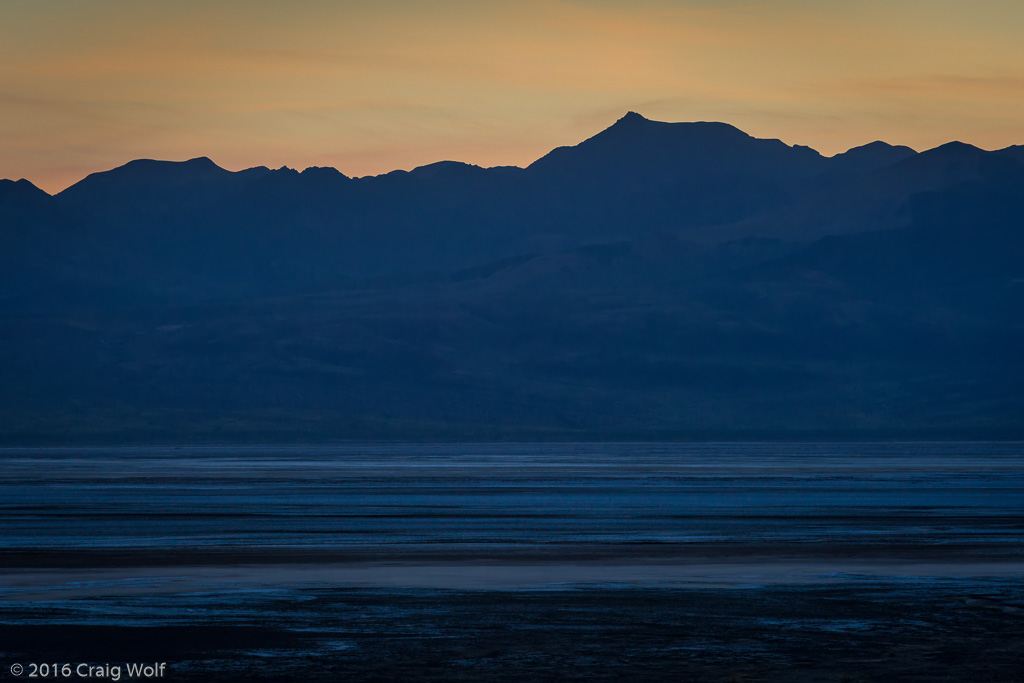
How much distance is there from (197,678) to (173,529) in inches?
1048

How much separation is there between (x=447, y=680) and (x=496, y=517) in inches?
1231

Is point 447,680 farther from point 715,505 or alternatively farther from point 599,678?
point 715,505

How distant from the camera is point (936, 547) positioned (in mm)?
40562

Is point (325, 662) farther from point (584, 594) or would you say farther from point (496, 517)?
point (496, 517)

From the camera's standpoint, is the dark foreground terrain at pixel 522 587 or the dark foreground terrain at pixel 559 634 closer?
the dark foreground terrain at pixel 559 634

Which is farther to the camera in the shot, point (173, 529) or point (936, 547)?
point (173, 529)

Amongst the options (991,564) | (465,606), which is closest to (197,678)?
(465,606)

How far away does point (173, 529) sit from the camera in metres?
47.6

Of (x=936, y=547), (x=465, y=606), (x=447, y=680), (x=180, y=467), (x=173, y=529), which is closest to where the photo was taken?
(x=447, y=680)

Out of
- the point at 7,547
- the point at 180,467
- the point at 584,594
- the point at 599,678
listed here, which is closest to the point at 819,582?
the point at 584,594

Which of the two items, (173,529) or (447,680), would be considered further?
(173,529)

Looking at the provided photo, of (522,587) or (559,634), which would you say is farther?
(522,587)

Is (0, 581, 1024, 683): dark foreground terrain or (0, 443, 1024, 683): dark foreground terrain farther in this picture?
(0, 443, 1024, 683): dark foreground terrain

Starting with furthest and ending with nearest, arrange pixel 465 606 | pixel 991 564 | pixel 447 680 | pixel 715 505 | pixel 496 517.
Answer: pixel 715 505 → pixel 496 517 → pixel 991 564 → pixel 465 606 → pixel 447 680
